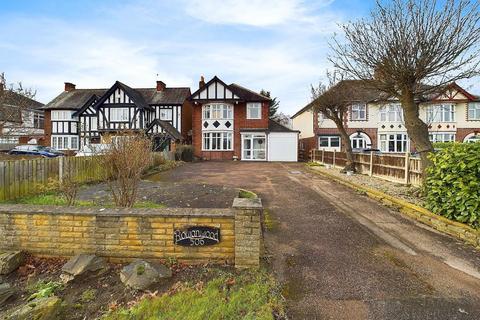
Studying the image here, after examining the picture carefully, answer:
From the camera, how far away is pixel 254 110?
92.6 feet

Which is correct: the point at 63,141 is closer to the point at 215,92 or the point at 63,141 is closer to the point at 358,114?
the point at 215,92

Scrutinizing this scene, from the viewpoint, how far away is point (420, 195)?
8.40 meters

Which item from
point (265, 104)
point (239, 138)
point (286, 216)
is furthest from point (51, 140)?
point (286, 216)

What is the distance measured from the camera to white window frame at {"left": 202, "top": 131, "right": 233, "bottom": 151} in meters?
28.6

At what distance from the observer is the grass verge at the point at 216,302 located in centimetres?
292

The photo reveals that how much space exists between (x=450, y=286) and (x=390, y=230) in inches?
88.1

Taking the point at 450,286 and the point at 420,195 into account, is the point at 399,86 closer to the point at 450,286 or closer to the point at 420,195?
the point at 420,195

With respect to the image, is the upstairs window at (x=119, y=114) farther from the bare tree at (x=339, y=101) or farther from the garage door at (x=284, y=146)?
the bare tree at (x=339, y=101)

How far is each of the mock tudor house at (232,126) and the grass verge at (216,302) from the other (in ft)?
79.1

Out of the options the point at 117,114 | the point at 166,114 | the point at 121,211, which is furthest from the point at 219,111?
the point at 121,211

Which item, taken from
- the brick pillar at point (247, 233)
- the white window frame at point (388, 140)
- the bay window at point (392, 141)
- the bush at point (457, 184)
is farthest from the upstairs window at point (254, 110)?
the brick pillar at point (247, 233)

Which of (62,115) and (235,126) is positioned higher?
(62,115)

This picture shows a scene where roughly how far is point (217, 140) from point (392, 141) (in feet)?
59.4

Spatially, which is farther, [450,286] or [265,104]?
[265,104]
